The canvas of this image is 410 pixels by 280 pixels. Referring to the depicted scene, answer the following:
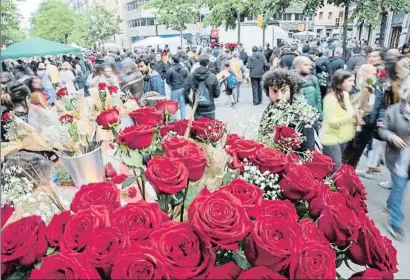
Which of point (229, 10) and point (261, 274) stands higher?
point (229, 10)

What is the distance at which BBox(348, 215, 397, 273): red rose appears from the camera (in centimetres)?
90

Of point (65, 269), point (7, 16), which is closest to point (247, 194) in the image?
point (65, 269)

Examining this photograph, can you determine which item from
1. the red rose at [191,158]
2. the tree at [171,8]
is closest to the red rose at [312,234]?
the red rose at [191,158]

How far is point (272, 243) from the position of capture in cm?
77

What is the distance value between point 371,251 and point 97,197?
0.78 meters

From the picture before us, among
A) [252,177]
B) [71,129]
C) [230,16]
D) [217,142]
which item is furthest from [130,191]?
[230,16]

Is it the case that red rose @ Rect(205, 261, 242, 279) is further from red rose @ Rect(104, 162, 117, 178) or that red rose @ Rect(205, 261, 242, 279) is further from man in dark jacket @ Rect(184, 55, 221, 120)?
man in dark jacket @ Rect(184, 55, 221, 120)

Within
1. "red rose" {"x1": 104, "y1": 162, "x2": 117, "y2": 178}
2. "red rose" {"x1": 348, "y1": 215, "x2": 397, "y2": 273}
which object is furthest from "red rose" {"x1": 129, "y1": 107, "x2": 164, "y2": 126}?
"red rose" {"x1": 348, "y1": 215, "x2": 397, "y2": 273}

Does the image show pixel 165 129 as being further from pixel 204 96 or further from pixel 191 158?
pixel 204 96

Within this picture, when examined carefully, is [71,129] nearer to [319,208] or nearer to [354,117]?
[319,208]

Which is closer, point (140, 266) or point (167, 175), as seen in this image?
point (140, 266)

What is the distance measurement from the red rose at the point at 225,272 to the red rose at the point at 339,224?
0.29 meters

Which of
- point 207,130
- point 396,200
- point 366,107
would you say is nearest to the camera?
point 207,130

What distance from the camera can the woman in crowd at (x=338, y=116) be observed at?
12.1 feet
